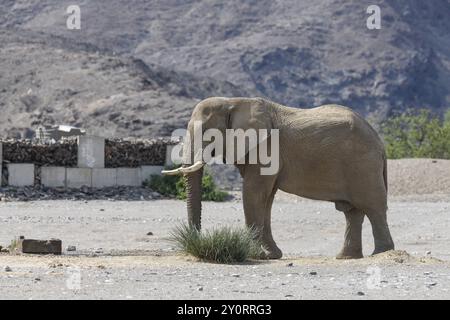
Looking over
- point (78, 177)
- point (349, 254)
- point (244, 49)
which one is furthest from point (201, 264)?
point (244, 49)

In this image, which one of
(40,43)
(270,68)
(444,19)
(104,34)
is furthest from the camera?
(444,19)

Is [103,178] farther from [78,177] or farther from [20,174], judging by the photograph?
[20,174]

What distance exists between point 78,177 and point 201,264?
18.4m

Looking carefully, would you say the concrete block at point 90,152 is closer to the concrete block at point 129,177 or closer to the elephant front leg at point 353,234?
the concrete block at point 129,177

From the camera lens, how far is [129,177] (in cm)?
3534

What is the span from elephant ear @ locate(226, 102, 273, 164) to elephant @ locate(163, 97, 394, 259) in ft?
0.05

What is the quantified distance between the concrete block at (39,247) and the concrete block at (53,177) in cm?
1587

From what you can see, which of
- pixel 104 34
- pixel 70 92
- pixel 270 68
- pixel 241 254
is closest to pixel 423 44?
pixel 270 68

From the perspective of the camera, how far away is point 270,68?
10038 cm

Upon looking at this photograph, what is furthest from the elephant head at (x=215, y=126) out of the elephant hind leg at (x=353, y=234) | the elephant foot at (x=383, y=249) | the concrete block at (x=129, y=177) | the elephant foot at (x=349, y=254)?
the concrete block at (x=129, y=177)

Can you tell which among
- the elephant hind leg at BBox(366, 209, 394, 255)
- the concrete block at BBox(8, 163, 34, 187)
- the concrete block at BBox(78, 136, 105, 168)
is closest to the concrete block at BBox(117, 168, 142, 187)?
the concrete block at BBox(78, 136, 105, 168)
